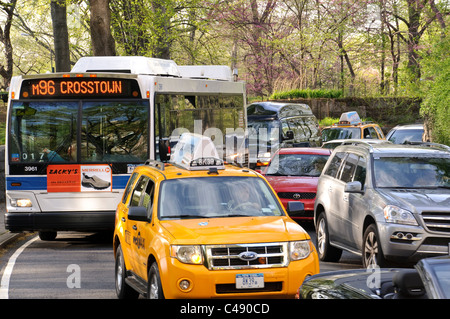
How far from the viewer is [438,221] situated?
10711 mm

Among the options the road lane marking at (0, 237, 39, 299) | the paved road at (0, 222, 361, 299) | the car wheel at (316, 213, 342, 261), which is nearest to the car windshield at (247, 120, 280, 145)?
the paved road at (0, 222, 361, 299)

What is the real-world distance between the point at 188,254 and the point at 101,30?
65.3ft

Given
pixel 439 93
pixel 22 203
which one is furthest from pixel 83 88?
pixel 439 93

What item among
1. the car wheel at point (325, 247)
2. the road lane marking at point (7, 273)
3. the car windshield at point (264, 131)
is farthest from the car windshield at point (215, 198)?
the car windshield at point (264, 131)

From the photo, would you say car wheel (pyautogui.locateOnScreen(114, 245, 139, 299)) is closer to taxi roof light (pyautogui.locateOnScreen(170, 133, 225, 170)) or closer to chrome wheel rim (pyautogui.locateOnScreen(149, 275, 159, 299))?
chrome wheel rim (pyautogui.locateOnScreen(149, 275, 159, 299))

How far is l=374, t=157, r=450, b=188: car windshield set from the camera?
11.8 metres

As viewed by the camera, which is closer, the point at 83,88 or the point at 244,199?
the point at 244,199

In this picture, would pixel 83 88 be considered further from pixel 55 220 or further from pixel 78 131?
pixel 55 220

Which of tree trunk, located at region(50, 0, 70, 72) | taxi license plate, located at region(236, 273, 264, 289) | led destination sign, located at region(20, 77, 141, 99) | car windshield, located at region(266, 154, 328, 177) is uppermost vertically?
tree trunk, located at region(50, 0, 70, 72)

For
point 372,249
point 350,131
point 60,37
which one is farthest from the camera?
point 60,37

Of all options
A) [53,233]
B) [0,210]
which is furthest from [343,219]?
[0,210]

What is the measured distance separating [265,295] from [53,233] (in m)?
9.74

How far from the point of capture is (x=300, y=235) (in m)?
8.46

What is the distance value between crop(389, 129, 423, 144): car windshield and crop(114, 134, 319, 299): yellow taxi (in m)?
18.1
